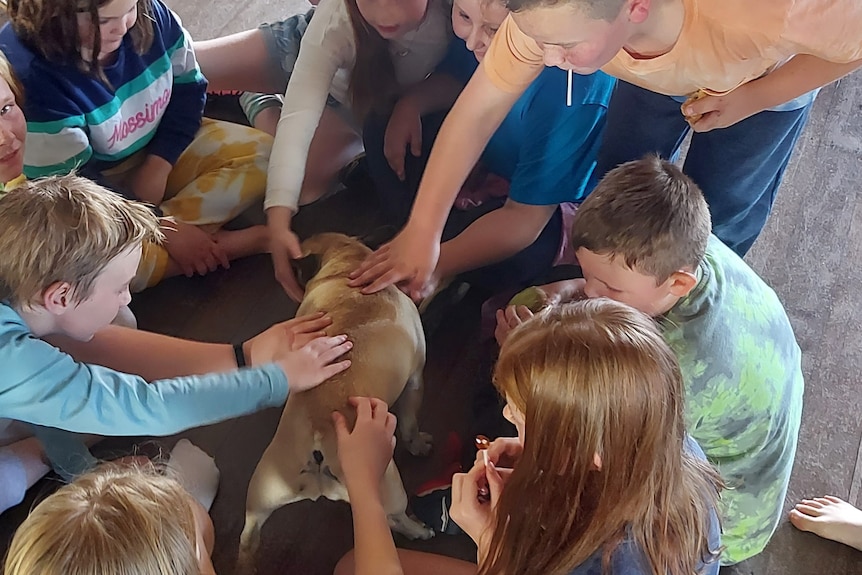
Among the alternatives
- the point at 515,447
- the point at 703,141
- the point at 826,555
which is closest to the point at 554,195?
the point at 703,141

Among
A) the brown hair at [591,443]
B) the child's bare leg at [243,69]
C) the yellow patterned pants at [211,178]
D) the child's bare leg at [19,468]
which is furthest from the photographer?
the child's bare leg at [243,69]

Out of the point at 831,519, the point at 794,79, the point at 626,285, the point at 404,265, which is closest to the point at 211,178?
the point at 404,265

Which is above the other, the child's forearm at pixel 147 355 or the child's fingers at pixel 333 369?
the child's fingers at pixel 333 369

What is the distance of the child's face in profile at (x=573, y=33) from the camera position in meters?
0.77

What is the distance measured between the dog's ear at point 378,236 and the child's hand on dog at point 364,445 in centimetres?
34

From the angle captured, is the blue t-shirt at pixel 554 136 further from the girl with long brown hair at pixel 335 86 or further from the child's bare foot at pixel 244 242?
the child's bare foot at pixel 244 242

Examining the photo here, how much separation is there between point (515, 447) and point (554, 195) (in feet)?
1.77

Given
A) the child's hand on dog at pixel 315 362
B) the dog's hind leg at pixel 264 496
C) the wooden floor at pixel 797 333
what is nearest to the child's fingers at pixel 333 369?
the child's hand on dog at pixel 315 362

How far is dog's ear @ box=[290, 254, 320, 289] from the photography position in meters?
1.22

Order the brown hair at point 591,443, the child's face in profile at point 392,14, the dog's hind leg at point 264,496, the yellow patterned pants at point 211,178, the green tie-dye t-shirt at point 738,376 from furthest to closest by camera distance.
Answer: the yellow patterned pants at point 211,178 → the child's face in profile at point 392,14 → the dog's hind leg at point 264,496 → the green tie-dye t-shirt at point 738,376 → the brown hair at point 591,443

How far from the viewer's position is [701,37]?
897 millimetres

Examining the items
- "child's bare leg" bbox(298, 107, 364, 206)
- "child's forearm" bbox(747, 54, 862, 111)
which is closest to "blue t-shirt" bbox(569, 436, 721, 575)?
"child's forearm" bbox(747, 54, 862, 111)

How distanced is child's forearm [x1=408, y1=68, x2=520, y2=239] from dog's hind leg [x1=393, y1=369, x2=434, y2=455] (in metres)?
0.22

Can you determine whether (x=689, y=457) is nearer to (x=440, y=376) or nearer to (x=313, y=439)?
(x=313, y=439)
